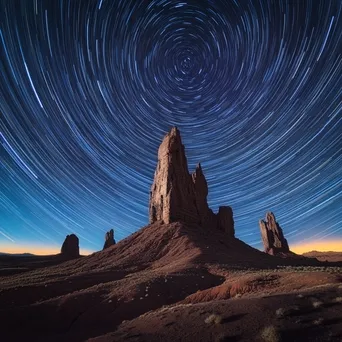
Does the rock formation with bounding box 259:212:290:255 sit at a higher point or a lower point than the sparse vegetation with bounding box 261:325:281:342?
higher

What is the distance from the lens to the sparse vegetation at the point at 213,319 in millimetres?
8750

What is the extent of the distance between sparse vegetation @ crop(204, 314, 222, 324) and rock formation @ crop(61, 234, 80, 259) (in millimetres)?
90698

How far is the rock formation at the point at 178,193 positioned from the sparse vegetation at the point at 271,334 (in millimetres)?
44543

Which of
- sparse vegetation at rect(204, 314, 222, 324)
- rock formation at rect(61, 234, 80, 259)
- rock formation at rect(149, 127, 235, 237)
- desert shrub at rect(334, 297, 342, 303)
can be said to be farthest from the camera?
rock formation at rect(61, 234, 80, 259)

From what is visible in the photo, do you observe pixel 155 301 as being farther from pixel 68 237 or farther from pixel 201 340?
pixel 68 237

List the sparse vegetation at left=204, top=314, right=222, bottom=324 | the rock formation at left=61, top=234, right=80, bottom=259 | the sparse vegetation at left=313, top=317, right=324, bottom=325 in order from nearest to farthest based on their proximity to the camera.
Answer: the sparse vegetation at left=313, top=317, right=324, bottom=325
the sparse vegetation at left=204, top=314, right=222, bottom=324
the rock formation at left=61, top=234, right=80, bottom=259

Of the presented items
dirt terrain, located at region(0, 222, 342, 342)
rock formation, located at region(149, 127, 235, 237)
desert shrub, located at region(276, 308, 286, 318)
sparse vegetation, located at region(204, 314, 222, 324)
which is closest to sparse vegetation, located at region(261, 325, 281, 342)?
dirt terrain, located at region(0, 222, 342, 342)

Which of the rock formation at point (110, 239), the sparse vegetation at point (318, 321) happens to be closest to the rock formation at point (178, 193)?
the rock formation at point (110, 239)

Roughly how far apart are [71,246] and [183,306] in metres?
91.3

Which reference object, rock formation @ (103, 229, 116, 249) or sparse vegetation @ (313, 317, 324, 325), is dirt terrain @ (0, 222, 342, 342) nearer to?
sparse vegetation @ (313, 317, 324, 325)

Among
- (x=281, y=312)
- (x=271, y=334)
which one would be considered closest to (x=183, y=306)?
(x=281, y=312)

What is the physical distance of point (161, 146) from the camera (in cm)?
6869

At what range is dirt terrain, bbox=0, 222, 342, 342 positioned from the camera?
7.93 metres

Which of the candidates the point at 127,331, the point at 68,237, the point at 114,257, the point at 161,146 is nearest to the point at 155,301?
the point at 127,331
